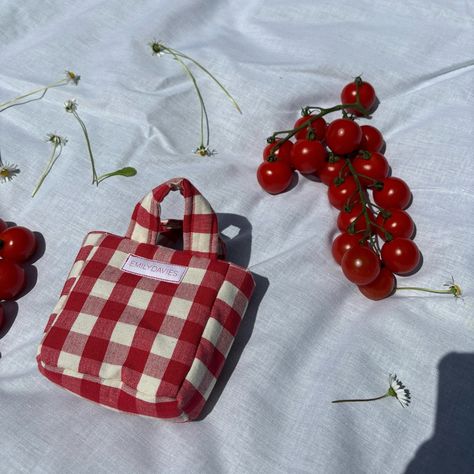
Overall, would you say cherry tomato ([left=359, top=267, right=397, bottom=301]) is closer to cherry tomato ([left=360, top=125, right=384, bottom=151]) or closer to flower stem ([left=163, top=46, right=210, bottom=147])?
cherry tomato ([left=360, top=125, right=384, bottom=151])

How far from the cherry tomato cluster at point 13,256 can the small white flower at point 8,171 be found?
145mm

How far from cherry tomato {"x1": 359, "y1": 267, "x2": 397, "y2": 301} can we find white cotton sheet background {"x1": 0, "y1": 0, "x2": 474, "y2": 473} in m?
0.03

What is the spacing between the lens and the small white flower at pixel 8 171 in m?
1.13

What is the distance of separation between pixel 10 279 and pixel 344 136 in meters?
0.70

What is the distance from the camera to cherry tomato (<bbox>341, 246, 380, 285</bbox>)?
85 cm

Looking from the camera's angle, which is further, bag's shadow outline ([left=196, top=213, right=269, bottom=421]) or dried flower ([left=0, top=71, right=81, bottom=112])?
dried flower ([left=0, top=71, right=81, bottom=112])

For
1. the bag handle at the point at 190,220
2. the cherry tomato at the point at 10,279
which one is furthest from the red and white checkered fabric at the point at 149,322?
the cherry tomato at the point at 10,279

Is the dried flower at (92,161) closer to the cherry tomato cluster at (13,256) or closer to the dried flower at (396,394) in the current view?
the cherry tomato cluster at (13,256)

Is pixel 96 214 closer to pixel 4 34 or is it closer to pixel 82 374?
pixel 82 374

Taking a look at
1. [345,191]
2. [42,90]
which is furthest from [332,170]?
[42,90]

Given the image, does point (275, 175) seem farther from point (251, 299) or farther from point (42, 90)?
point (42, 90)

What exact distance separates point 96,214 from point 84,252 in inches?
7.1

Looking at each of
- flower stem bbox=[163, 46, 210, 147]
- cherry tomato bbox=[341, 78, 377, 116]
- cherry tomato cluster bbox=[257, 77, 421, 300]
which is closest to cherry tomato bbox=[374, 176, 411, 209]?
cherry tomato cluster bbox=[257, 77, 421, 300]

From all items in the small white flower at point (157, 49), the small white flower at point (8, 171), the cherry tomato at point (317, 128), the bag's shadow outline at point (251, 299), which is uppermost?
the small white flower at point (157, 49)
